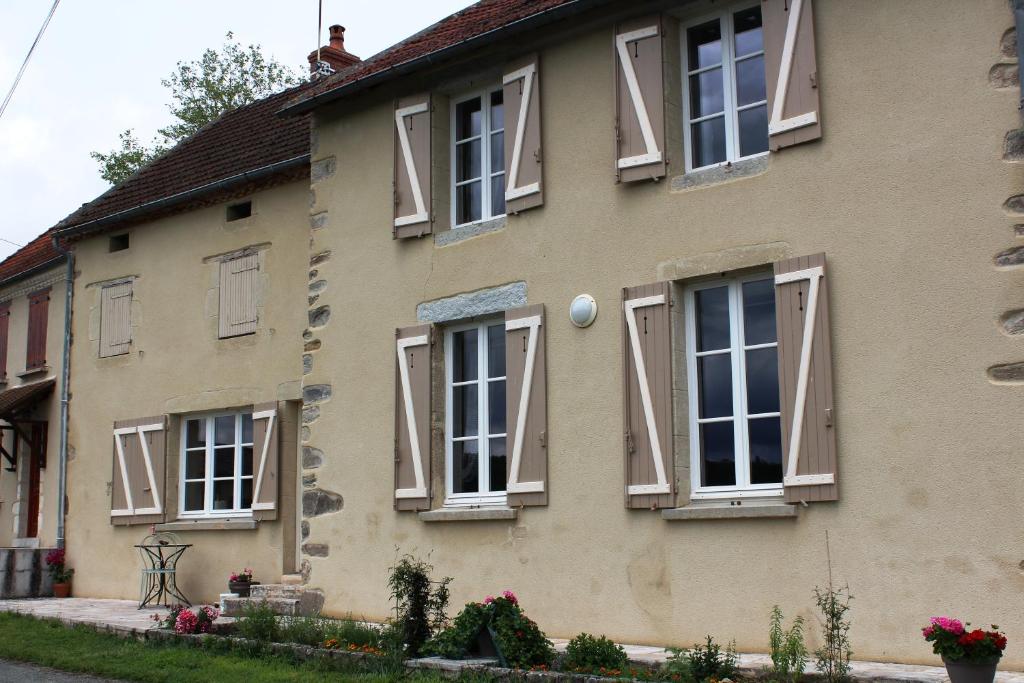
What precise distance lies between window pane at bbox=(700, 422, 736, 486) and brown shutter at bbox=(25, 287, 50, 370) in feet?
34.0

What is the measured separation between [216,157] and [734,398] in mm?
8245

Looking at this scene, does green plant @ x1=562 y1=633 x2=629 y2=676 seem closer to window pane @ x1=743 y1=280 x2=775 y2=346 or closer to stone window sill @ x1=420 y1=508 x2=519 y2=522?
stone window sill @ x1=420 y1=508 x2=519 y2=522

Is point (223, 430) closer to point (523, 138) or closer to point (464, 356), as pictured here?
point (464, 356)

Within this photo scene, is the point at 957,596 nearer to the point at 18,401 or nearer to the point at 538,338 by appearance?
the point at 538,338

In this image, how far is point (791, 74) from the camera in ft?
23.3

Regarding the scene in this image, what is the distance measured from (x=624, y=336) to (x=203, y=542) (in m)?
6.28

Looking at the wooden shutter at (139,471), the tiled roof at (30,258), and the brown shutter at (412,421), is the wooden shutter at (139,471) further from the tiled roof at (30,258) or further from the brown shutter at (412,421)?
the brown shutter at (412,421)

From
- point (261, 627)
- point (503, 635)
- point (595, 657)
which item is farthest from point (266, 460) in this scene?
point (595, 657)

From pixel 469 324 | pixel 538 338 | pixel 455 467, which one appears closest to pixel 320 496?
pixel 455 467

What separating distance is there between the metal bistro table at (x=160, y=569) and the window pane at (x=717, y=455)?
21.7 ft

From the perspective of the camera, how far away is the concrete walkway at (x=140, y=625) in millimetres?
5819

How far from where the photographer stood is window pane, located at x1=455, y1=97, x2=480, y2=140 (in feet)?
31.0

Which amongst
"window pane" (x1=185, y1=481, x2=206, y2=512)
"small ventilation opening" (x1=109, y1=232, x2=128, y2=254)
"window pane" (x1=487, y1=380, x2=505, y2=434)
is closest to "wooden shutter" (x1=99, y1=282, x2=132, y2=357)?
"small ventilation opening" (x1=109, y1=232, x2=128, y2=254)

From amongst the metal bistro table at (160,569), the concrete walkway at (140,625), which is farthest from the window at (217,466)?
the concrete walkway at (140,625)
